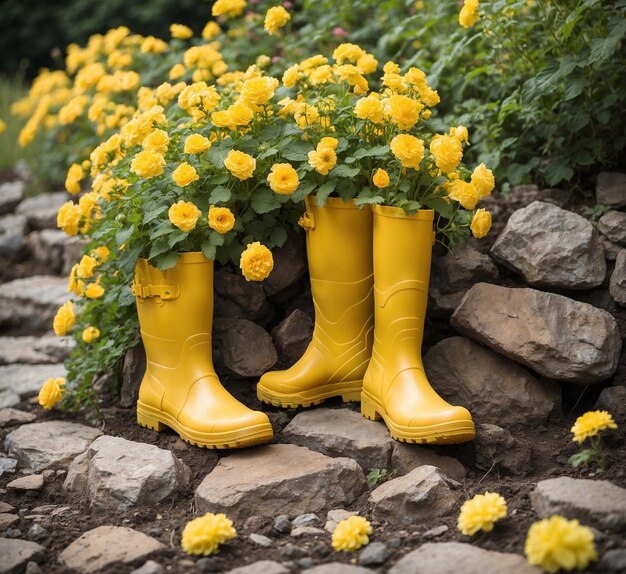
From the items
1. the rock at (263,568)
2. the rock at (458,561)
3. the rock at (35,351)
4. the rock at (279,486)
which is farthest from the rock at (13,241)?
the rock at (458,561)

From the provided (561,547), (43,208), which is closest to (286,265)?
(561,547)

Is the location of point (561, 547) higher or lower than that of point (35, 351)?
higher

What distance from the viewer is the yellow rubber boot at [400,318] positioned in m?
2.26

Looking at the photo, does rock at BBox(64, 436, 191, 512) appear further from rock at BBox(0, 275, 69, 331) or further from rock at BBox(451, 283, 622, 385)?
rock at BBox(0, 275, 69, 331)

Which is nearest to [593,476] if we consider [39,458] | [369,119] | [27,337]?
[369,119]

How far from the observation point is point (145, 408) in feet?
8.39

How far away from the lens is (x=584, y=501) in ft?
5.97

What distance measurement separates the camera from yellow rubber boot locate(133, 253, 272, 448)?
7.80ft

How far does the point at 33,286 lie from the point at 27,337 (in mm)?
363

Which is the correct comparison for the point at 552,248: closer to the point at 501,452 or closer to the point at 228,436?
the point at 501,452

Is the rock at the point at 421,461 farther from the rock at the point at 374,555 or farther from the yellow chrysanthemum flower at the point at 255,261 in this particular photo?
the yellow chrysanthemum flower at the point at 255,261

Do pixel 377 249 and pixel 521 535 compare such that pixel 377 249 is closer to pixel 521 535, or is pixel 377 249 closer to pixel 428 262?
pixel 428 262

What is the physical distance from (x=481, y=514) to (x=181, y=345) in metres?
1.03

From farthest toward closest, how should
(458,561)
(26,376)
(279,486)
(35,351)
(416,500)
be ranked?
1. (35,351)
2. (26,376)
3. (279,486)
4. (416,500)
5. (458,561)
